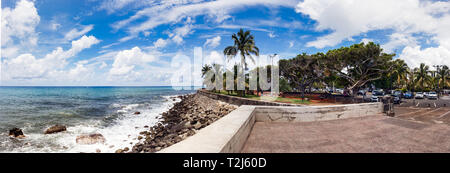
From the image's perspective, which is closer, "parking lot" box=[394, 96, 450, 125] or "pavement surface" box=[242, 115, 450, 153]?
"pavement surface" box=[242, 115, 450, 153]

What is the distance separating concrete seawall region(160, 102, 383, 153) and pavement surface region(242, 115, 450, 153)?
316 mm

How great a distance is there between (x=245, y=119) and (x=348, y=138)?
2.64m

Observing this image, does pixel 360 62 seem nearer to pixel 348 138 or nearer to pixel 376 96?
pixel 376 96

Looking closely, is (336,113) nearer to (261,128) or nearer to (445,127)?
(445,127)

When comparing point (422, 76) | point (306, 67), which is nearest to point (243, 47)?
point (306, 67)

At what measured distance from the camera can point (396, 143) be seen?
4.21 metres

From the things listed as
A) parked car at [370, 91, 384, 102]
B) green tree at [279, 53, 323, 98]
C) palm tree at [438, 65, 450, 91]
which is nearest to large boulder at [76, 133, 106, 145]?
parked car at [370, 91, 384, 102]

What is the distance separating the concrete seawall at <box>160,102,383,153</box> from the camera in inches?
111

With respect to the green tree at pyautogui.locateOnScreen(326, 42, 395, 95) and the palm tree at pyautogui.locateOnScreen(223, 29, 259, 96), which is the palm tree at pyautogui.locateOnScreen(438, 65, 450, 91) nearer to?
the green tree at pyautogui.locateOnScreen(326, 42, 395, 95)
